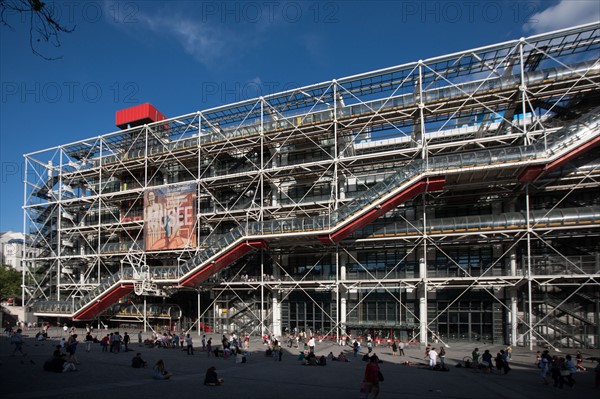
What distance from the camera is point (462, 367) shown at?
61.4 feet

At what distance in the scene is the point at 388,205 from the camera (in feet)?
81.2

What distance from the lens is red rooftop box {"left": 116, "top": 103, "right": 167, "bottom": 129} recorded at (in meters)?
41.5

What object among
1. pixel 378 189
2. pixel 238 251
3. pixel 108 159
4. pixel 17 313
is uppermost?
pixel 108 159

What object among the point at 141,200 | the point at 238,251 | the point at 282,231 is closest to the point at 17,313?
the point at 141,200

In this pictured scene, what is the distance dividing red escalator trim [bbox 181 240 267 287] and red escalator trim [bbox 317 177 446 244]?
14.9 feet

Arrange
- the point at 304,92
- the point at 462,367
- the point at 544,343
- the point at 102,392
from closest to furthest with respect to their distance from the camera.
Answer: the point at 102,392, the point at 462,367, the point at 544,343, the point at 304,92

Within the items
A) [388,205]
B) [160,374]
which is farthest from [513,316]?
[160,374]

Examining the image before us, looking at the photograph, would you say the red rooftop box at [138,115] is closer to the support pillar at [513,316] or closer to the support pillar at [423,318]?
the support pillar at [423,318]

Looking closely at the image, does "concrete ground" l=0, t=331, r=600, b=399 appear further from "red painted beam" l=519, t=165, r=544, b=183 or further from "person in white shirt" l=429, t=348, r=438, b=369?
"red painted beam" l=519, t=165, r=544, b=183

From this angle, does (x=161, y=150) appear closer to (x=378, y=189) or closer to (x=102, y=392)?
(x=378, y=189)

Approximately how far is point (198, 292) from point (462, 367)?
17892 mm

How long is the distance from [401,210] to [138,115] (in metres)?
26.5

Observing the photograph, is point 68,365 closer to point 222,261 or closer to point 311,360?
point 311,360

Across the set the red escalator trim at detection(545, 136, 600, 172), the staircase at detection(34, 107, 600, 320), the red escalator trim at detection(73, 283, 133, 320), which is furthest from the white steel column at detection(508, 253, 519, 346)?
the red escalator trim at detection(73, 283, 133, 320)
